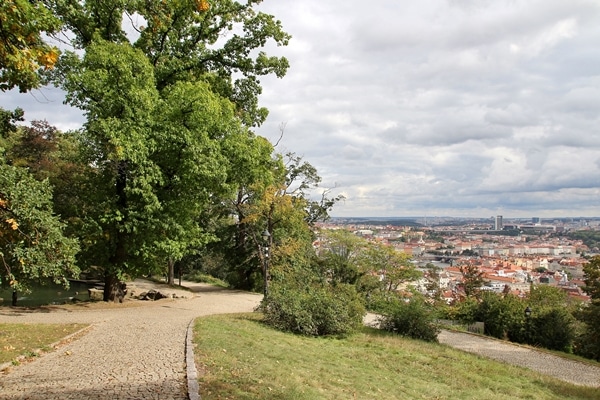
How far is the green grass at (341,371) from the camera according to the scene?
21.1 ft

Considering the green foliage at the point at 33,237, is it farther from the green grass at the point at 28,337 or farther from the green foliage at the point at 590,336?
the green foliage at the point at 590,336

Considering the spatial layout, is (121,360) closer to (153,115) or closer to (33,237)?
(33,237)

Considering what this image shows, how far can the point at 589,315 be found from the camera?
19.1 m

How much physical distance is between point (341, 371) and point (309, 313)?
4.90 m

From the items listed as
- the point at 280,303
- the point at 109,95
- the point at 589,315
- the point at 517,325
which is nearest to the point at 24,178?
the point at 109,95

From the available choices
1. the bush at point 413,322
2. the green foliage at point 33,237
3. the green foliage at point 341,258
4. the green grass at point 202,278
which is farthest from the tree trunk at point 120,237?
the green grass at point 202,278

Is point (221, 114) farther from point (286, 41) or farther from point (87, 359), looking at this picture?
point (87, 359)

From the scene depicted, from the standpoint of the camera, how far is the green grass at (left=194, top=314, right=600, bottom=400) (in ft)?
21.1

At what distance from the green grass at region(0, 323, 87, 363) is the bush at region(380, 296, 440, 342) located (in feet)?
34.5

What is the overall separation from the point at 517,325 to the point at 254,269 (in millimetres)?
15531

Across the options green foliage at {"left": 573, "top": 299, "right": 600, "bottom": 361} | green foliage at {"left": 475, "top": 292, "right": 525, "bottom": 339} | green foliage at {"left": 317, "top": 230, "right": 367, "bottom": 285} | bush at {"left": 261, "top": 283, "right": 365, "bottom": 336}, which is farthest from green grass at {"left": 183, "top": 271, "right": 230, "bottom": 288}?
green foliage at {"left": 573, "top": 299, "right": 600, "bottom": 361}

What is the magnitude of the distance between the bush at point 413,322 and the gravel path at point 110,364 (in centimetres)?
774

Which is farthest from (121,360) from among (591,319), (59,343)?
(591,319)

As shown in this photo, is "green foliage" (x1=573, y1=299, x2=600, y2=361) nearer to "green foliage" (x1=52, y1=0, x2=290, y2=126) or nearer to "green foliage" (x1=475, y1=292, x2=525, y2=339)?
"green foliage" (x1=475, y1=292, x2=525, y2=339)
